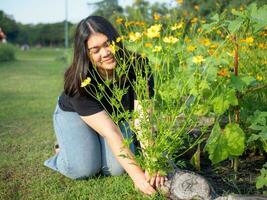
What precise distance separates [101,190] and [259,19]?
1.27m

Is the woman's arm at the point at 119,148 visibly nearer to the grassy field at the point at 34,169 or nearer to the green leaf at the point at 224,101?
the grassy field at the point at 34,169

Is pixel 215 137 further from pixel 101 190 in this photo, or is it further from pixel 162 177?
pixel 101 190

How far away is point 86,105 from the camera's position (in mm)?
2344

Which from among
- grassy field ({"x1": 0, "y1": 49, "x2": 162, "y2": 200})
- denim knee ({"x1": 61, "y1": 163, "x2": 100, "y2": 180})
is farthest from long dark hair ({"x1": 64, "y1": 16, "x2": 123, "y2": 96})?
grassy field ({"x1": 0, "y1": 49, "x2": 162, "y2": 200})

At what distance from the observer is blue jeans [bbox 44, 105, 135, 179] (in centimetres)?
253

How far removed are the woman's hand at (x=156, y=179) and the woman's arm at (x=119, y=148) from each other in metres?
0.02

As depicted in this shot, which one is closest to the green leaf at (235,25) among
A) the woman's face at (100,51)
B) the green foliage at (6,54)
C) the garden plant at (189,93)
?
the garden plant at (189,93)

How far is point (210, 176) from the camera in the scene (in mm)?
2387

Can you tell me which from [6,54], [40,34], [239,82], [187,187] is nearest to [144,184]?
[187,187]

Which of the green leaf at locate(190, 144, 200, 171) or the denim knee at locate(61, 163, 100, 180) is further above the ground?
the green leaf at locate(190, 144, 200, 171)

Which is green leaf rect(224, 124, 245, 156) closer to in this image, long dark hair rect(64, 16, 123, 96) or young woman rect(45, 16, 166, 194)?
young woman rect(45, 16, 166, 194)

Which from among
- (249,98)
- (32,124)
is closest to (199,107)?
(249,98)

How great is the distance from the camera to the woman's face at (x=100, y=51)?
222cm

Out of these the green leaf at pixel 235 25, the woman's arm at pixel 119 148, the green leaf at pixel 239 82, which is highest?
the green leaf at pixel 235 25
